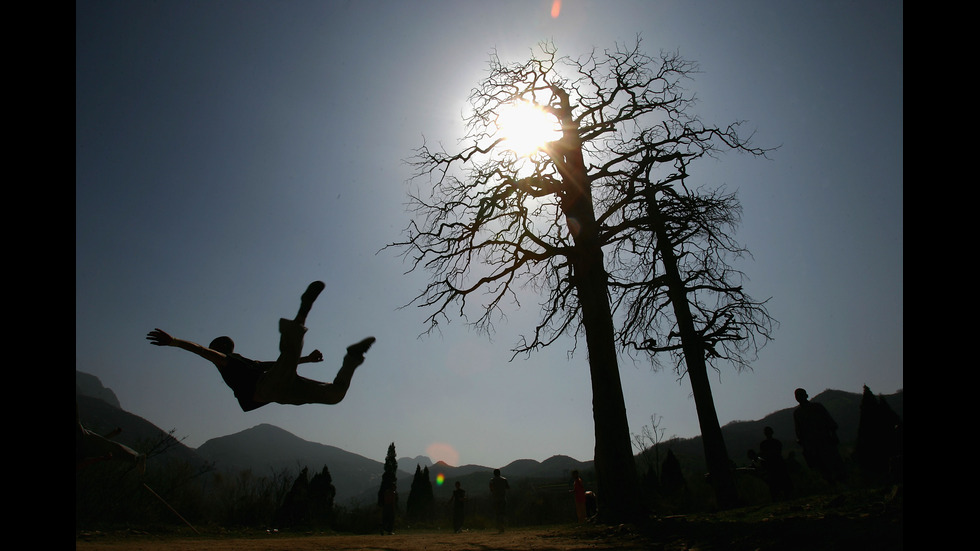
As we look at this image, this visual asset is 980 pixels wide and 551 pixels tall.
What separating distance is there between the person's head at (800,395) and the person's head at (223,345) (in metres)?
9.85

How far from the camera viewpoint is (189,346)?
464 centimetres

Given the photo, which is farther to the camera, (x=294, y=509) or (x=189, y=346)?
(x=294, y=509)

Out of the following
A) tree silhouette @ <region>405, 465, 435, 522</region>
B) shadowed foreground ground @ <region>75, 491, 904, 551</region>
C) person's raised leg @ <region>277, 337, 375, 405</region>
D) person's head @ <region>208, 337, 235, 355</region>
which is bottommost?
tree silhouette @ <region>405, 465, 435, 522</region>

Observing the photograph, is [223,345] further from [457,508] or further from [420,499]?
[420,499]

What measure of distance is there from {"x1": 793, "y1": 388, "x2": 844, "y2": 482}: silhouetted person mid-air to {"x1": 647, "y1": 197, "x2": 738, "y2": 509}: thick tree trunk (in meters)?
3.41

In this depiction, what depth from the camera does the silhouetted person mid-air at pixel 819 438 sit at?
8406 millimetres

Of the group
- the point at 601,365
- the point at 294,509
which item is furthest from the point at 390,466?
the point at 601,365

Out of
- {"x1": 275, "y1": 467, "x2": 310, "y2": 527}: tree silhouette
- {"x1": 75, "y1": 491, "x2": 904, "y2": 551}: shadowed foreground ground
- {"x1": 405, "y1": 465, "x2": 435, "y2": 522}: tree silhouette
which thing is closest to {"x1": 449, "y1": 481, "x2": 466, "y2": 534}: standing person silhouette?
{"x1": 275, "y1": 467, "x2": 310, "y2": 527}: tree silhouette

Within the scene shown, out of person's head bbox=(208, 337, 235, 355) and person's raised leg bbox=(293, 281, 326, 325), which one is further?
person's head bbox=(208, 337, 235, 355)

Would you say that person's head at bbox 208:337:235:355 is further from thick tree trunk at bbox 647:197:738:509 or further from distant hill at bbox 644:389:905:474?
distant hill at bbox 644:389:905:474

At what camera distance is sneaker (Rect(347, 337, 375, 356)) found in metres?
5.60

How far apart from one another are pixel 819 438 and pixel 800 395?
0.82 meters

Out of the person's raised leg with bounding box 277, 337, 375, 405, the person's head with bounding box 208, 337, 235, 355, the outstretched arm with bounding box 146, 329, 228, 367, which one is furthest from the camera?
the person's head with bounding box 208, 337, 235, 355
